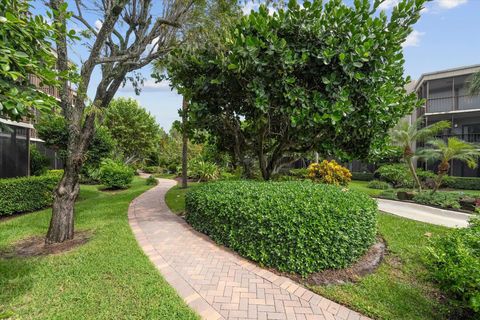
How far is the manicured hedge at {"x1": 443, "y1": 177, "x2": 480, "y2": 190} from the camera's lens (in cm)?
1523

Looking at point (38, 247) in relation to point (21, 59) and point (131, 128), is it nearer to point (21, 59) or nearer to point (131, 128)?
point (21, 59)

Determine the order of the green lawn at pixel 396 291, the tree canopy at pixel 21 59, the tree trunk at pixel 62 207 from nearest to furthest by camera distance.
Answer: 1. the tree canopy at pixel 21 59
2. the green lawn at pixel 396 291
3. the tree trunk at pixel 62 207

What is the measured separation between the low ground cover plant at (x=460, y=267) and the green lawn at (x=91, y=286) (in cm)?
286

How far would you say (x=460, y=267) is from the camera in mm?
2814

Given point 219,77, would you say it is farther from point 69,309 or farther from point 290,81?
point 69,309

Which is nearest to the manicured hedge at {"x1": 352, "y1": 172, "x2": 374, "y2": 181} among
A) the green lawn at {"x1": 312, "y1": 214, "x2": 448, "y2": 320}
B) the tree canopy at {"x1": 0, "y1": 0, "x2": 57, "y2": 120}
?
the green lawn at {"x1": 312, "y1": 214, "x2": 448, "y2": 320}

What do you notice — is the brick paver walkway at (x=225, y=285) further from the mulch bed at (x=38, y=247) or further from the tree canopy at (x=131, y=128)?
the tree canopy at (x=131, y=128)

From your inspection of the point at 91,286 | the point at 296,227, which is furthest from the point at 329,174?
the point at 91,286

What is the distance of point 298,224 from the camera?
4.00m

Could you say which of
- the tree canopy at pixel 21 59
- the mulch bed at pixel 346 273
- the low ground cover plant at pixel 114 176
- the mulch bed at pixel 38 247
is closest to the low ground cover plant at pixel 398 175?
the mulch bed at pixel 346 273

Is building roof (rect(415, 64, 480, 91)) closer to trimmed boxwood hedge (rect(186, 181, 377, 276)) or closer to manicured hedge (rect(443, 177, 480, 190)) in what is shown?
manicured hedge (rect(443, 177, 480, 190))

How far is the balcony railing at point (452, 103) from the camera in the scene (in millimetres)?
17484

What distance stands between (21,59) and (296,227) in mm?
3775

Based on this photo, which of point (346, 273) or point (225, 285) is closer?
point (225, 285)
